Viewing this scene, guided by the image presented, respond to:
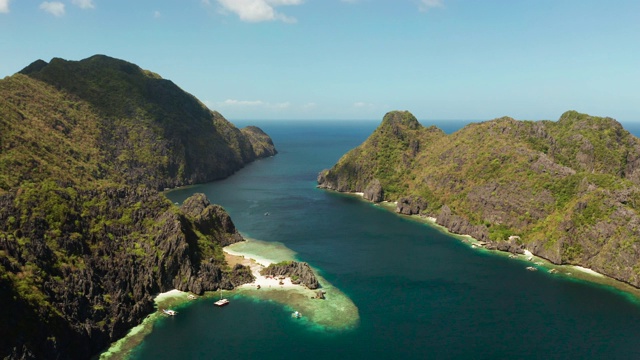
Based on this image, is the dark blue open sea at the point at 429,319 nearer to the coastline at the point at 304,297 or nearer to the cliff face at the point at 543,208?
the coastline at the point at 304,297

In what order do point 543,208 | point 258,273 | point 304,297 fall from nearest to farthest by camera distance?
point 304,297, point 258,273, point 543,208

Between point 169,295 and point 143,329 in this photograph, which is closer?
point 143,329

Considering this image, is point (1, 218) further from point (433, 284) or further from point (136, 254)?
point (433, 284)

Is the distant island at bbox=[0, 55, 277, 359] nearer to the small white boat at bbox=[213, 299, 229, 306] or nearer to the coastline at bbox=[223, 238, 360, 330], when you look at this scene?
the coastline at bbox=[223, 238, 360, 330]

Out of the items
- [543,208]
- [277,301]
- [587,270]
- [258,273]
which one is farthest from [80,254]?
[543,208]

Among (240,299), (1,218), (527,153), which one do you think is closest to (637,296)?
(527,153)

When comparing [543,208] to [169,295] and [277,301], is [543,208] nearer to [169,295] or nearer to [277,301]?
[277,301]

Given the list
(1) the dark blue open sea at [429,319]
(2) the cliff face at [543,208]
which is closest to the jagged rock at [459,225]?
(2) the cliff face at [543,208]

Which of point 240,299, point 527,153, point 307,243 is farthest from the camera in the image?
point 527,153
